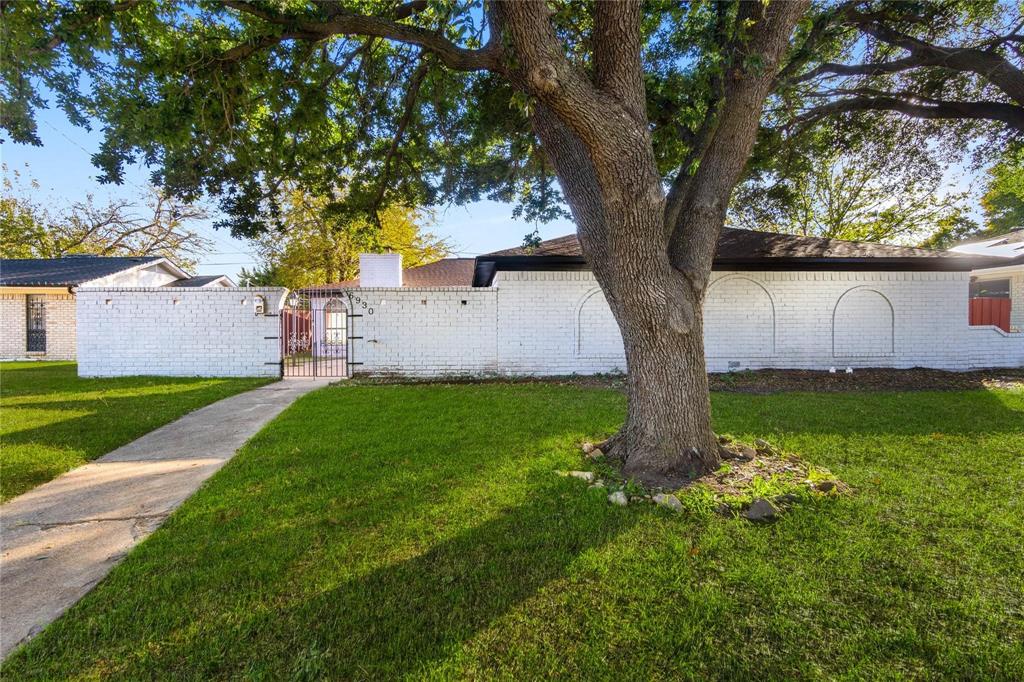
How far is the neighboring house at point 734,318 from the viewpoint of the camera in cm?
950

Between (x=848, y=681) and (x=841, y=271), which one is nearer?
(x=848, y=681)

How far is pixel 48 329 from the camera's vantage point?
16.3m

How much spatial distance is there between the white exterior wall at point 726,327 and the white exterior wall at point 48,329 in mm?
15348

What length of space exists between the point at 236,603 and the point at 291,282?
2300cm

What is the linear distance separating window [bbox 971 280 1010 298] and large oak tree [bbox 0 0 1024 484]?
17.4 meters

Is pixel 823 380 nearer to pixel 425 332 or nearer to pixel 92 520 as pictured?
pixel 425 332

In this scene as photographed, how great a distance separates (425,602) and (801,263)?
35.0 feet

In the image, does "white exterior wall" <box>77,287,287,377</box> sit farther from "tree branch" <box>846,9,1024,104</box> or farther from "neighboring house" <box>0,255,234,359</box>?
"tree branch" <box>846,9,1024,104</box>

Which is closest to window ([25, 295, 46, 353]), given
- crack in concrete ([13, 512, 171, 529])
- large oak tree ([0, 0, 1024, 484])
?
large oak tree ([0, 0, 1024, 484])

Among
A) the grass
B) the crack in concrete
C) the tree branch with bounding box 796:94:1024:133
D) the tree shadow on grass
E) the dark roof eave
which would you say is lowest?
the crack in concrete

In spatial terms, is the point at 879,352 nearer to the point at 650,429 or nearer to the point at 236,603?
the point at 650,429

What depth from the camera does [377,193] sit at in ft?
22.1

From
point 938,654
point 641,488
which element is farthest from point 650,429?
point 938,654

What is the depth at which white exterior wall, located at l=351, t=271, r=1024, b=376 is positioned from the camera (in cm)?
952
